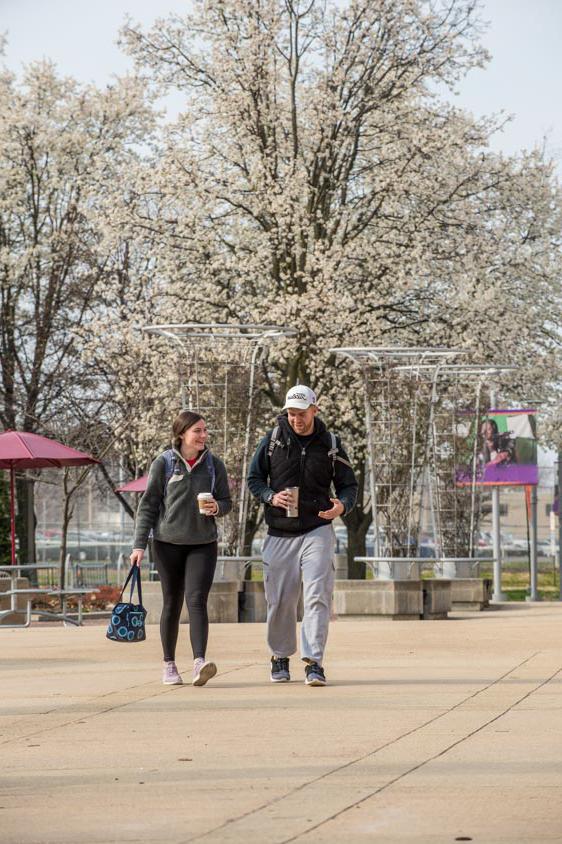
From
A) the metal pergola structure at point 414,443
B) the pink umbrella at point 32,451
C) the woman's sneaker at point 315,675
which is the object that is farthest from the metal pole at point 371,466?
the woman's sneaker at point 315,675

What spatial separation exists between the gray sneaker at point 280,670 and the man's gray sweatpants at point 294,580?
7 cm

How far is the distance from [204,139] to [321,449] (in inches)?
874

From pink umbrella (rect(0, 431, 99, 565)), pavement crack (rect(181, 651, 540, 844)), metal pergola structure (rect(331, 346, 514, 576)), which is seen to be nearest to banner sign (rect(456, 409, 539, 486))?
metal pergola structure (rect(331, 346, 514, 576))

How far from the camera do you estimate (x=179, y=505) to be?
397 inches

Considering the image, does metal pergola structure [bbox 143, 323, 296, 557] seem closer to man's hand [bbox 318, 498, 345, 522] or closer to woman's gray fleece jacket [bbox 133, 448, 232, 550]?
woman's gray fleece jacket [bbox 133, 448, 232, 550]

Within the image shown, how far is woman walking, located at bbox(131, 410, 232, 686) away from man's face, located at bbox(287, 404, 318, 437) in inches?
21.5

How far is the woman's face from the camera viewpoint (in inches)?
399

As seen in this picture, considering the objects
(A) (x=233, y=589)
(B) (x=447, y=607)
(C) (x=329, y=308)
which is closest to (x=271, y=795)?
(A) (x=233, y=589)

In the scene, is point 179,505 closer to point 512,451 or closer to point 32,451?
point 32,451

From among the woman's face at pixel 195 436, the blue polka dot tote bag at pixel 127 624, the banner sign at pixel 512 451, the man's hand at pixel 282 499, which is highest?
the banner sign at pixel 512 451

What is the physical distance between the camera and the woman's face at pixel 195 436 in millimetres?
10141

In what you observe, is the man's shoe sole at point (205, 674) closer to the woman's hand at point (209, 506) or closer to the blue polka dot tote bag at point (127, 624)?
the blue polka dot tote bag at point (127, 624)

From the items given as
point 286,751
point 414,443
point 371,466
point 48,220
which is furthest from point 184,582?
point 48,220

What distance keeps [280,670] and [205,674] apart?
2.05 feet
